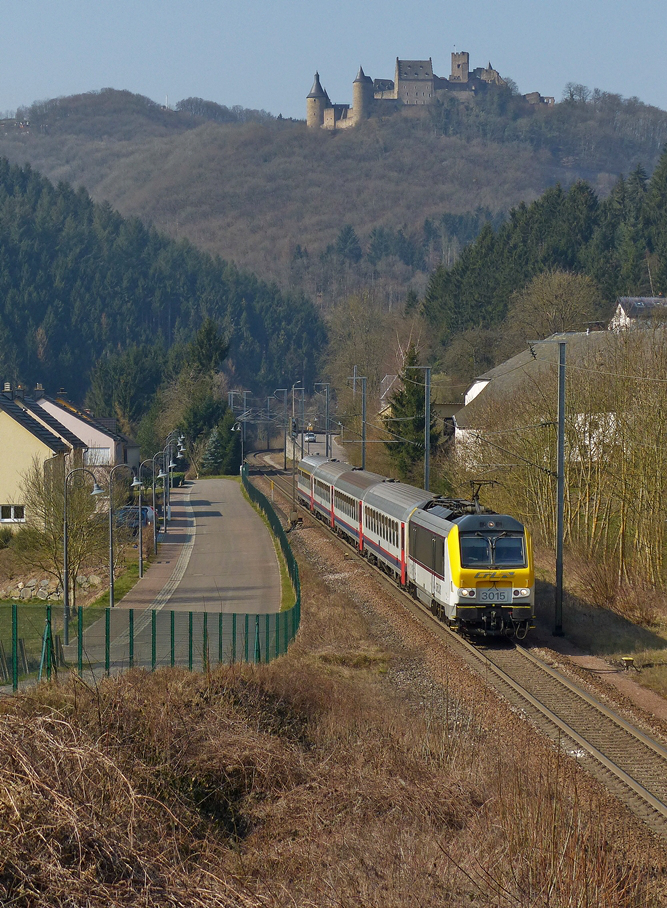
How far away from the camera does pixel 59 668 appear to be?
50.8 ft

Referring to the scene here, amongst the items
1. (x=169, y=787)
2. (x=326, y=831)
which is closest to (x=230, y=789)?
(x=169, y=787)

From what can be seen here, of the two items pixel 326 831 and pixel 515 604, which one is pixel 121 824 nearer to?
pixel 326 831

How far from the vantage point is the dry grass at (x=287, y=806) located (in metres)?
8.66

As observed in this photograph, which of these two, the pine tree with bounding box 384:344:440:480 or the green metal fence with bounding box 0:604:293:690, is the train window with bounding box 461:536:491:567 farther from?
the pine tree with bounding box 384:344:440:480

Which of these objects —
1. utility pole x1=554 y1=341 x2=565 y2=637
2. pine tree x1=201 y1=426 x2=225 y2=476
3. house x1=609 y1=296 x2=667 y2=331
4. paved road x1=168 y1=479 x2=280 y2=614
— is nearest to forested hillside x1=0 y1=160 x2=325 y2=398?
pine tree x1=201 y1=426 x2=225 y2=476

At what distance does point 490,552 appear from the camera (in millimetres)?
20688

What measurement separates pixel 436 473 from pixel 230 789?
138 ft

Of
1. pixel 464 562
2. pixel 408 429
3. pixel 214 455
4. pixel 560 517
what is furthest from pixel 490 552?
pixel 214 455

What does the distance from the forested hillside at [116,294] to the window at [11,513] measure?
10123 cm

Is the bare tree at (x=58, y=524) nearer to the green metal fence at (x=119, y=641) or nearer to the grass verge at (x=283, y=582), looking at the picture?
the grass verge at (x=283, y=582)

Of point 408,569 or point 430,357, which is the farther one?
point 430,357

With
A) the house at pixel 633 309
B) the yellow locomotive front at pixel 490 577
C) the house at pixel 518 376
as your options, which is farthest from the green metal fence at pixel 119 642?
the house at pixel 633 309

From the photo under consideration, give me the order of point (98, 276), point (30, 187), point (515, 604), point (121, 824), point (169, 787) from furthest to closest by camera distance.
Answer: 1. point (30, 187)
2. point (98, 276)
3. point (515, 604)
4. point (169, 787)
5. point (121, 824)

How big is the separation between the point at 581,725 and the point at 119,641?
766cm
